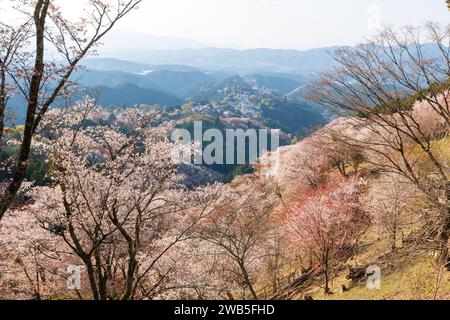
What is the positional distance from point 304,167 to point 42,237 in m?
37.4

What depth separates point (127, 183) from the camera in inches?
551

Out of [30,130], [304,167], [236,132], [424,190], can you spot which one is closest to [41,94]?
[30,130]

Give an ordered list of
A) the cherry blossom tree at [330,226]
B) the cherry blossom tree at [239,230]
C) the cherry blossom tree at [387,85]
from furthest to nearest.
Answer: the cherry blossom tree at [330,226] → the cherry blossom tree at [239,230] → the cherry blossom tree at [387,85]

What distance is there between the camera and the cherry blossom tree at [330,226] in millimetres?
25781

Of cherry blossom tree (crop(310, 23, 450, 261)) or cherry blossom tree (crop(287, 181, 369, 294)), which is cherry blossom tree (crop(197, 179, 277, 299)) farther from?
cherry blossom tree (crop(310, 23, 450, 261))

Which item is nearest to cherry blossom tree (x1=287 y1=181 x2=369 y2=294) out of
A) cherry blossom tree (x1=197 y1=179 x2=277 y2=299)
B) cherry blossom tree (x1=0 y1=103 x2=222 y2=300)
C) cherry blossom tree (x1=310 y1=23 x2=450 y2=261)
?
cherry blossom tree (x1=197 y1=179 x2=277 y2=299)

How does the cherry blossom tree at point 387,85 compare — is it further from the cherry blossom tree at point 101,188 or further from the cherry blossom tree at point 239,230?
the cherry blossom tree at point 239,230

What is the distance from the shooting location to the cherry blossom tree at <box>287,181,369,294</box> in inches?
1015

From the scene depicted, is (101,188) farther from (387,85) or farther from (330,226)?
(330,226)

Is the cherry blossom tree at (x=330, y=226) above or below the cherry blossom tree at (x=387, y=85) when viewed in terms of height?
below

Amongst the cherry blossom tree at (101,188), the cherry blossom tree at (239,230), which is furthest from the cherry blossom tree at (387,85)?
the cherry blossom tree at (239,230)

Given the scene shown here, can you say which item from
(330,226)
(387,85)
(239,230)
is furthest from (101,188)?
(330,226)

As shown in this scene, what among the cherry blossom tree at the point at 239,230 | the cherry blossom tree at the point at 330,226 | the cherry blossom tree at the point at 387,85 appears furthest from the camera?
the cherry blossom tree at the point at 330,226
